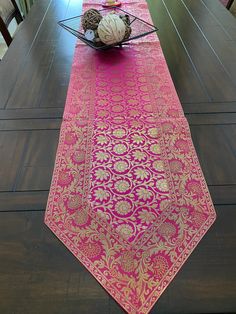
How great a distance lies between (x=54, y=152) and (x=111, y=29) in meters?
0.49

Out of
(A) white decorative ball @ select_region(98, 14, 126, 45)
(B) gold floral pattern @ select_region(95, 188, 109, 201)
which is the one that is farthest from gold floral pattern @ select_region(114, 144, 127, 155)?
(A) white decorative ball @ select_region(98, 14, 126, 45)

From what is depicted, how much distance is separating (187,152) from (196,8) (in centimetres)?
99

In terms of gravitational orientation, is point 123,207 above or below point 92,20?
below

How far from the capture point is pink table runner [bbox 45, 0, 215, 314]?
0.46 m

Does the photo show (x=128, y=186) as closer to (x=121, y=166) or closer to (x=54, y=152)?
(x=121, y=166)

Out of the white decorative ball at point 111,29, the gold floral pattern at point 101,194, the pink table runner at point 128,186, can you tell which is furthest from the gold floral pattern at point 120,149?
the white decorative ball at point 111,29

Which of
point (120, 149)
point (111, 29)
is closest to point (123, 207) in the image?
point (120, 149)

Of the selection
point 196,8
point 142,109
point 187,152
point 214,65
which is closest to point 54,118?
point 142,109

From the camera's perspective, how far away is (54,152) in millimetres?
655

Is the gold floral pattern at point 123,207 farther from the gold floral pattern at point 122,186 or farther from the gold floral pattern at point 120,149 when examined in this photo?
the gold floral pattern at point 120,149

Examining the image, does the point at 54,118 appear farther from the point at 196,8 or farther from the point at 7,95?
the point at 196,8

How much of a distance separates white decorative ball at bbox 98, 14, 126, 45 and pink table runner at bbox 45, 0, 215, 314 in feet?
0.42

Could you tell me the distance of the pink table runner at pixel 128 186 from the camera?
0.46 metres

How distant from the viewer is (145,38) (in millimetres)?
1052
